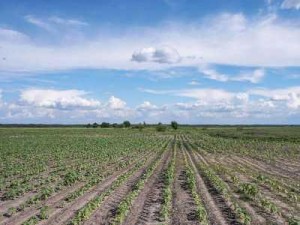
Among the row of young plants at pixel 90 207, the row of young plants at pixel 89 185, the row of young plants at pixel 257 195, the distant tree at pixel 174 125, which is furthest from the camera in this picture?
the distant tree at pixel 174 125

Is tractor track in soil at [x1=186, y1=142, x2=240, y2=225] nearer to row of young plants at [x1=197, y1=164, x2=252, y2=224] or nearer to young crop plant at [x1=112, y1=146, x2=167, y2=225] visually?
row of young plants at [x1=197, y1=164, x2=252, y2=224]

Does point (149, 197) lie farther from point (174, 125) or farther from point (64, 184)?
point (174, 125)

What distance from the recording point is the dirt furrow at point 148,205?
1359cm

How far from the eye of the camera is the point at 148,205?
15.9m

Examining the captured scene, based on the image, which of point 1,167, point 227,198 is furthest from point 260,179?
point 1,167

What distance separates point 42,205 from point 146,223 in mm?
4739

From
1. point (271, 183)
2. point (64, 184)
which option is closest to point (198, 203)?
point (271, 183)

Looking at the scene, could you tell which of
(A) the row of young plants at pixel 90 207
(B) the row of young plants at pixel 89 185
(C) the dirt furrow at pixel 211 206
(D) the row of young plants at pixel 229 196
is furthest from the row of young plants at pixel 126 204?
(D) the row of young plants at pixel 229 196

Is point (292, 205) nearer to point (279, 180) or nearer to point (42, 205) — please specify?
point (279, 180)

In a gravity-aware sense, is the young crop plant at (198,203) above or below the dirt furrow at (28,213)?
above

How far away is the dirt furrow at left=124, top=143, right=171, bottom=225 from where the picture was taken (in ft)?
44.6

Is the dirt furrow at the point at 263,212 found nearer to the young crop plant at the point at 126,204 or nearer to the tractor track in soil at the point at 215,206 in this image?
the tractor track in soil at the point at 215,206

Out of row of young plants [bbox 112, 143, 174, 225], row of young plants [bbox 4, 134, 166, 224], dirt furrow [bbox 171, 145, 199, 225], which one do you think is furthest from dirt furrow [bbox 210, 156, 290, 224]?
row of young plants [bbox 4, 134, 166, 224]

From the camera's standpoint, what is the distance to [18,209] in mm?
15461
